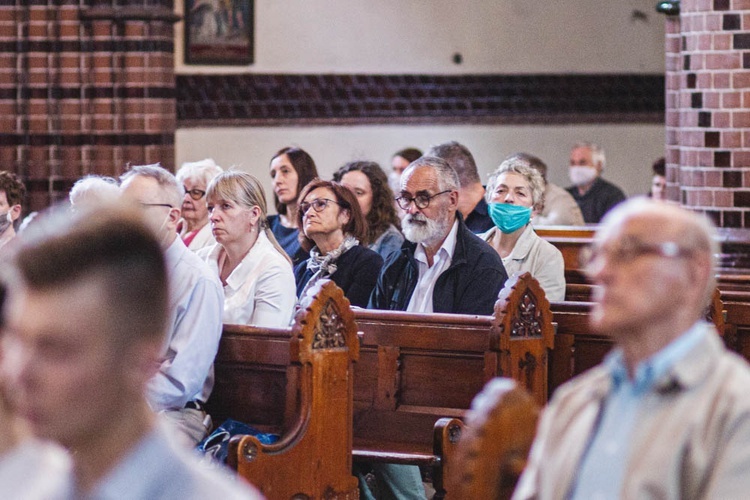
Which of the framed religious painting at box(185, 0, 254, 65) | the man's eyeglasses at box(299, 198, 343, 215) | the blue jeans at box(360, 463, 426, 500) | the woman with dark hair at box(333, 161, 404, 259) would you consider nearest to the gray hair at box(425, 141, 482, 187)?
the woman with dark hair at box(333, 161, 404, 259)

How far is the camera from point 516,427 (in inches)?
86.4

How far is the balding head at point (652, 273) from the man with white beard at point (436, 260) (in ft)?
10.3

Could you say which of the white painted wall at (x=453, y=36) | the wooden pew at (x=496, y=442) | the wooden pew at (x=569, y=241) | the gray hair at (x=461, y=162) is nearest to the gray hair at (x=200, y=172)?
the gray hair at (x=461, y=162)

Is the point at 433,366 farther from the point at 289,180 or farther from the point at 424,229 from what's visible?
the point at 289,180

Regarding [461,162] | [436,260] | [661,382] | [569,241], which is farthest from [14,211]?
[661,382]

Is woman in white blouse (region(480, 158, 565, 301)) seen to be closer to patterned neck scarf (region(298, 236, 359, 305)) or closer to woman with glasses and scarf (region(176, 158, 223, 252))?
patterned neck scarf (region(298, 236, 359, 305))

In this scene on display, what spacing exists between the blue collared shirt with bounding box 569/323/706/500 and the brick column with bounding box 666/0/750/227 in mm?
5472

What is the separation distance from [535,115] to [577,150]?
1.01m

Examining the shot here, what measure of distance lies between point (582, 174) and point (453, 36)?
5.96ft

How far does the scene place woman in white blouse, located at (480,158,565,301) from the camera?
586cm

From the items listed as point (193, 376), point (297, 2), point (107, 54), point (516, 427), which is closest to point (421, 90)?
point (297, 2)

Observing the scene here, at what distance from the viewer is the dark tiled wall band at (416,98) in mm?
10867

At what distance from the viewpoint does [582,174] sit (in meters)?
10.5

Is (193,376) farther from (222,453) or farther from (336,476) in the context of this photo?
(336,476)
